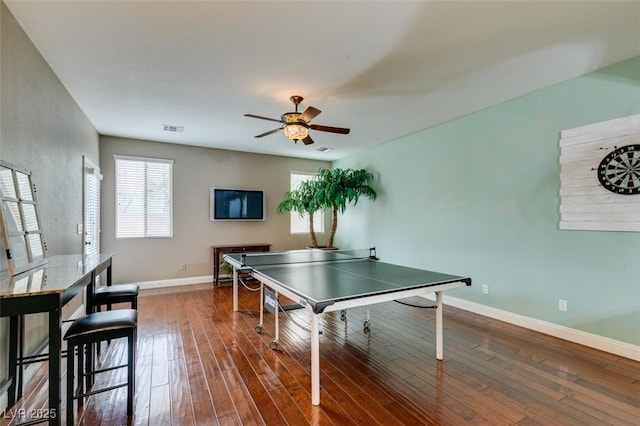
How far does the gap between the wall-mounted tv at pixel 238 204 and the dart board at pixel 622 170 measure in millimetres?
5486

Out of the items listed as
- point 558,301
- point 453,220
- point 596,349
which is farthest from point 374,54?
point 596,349

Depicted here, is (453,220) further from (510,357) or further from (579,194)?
(510,357)

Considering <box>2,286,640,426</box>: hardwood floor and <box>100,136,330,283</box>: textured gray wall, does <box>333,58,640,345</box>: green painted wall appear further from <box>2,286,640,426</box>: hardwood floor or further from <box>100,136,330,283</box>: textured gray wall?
<box>100,136,330,283</box>: textured gray wall

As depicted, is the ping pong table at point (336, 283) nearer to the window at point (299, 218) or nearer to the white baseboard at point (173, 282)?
the white baseboard at point (173, 282)

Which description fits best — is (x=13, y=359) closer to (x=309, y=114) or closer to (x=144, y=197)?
(x=309, y=114)

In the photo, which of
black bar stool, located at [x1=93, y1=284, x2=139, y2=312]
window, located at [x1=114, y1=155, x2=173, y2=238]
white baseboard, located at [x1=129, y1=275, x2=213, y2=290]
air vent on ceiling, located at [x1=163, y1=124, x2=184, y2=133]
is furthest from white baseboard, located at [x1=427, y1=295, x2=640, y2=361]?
window, located at [x1=114, y1=155, x2=173, y2=238]

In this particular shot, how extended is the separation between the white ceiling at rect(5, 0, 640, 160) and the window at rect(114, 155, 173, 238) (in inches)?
58.4

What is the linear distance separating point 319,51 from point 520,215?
121 inches

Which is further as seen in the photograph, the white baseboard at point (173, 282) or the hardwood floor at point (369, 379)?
the white baseboard at point (173, 282)

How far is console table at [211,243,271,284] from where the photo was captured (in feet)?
18.8

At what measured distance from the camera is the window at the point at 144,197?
532cm

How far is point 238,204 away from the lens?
20.6 ft

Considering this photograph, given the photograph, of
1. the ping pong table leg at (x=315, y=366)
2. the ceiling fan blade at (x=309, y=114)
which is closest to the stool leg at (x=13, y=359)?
the ping pong table leg at (x=315, y=366)

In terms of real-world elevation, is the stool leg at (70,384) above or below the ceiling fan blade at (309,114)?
below
